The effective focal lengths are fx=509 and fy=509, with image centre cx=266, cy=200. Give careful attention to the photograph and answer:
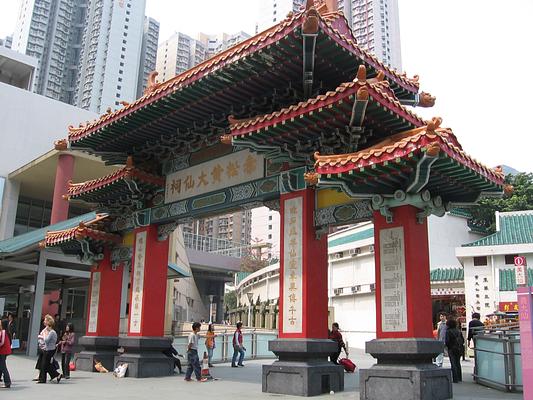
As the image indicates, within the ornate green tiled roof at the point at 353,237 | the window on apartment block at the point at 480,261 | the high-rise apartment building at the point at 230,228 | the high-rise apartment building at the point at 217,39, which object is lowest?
the window on apartment block at the point at 480,261

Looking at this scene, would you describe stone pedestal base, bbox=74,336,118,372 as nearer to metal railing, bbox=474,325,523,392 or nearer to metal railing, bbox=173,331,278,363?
metal railing, bbox=173,331,278,363

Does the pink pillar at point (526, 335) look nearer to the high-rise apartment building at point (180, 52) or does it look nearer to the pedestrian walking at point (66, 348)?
the pedestrian walking at point (66, 348)

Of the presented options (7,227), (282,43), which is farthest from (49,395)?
(7,227)

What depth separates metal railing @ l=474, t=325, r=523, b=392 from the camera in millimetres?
10579

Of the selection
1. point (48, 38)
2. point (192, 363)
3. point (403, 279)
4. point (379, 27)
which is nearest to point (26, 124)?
point (192, 363)

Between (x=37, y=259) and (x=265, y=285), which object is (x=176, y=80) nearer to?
(x=37, y=259)

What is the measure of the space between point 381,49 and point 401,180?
97873 millimetres

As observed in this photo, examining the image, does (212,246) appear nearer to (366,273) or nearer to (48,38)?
(48,38)

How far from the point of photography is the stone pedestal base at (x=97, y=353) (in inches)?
626

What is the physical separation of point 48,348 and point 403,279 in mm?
8287

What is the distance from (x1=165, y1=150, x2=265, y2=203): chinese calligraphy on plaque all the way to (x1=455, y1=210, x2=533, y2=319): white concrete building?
58.2ft

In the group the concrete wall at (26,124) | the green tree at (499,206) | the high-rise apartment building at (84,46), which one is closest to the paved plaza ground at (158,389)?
the concrete wall at (26,124)

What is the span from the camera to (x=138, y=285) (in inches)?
582

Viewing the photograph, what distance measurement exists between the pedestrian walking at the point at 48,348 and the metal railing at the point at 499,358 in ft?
33.0
